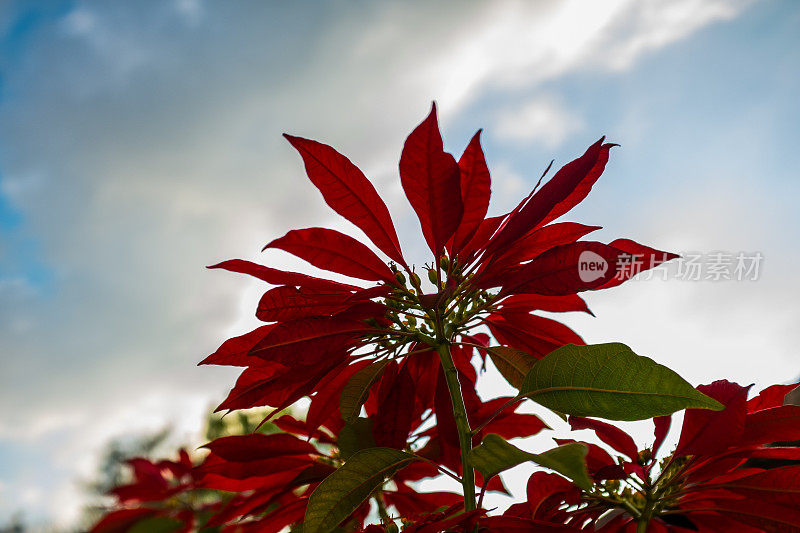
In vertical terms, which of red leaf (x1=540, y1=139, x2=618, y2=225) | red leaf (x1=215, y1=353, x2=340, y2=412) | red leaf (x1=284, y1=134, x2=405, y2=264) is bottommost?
red leaf (x1=215, y1=353, x2=340, y2=412)

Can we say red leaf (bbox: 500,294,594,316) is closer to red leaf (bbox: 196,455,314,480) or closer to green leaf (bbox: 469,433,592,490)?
green leaf (bbox: 469,433,592,490)

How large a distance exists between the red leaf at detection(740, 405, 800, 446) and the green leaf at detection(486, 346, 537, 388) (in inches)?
12.7

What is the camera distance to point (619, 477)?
0.85m

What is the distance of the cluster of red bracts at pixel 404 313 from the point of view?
2.65 ft

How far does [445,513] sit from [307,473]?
285 millimetres

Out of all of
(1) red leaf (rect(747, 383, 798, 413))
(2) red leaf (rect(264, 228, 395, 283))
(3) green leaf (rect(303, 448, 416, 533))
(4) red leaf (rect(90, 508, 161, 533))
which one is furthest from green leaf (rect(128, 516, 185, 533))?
(1) red leaf (rect(747, 383, 798, 413))

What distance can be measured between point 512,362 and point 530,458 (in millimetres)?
323

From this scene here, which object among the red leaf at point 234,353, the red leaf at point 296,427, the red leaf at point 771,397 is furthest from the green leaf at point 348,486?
the red leaf at point 771,397

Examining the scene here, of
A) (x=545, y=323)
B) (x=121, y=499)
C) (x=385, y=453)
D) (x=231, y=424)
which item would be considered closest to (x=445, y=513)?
(x=385, y=453)

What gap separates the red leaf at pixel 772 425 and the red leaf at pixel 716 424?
0.05 metres

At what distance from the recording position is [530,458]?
62 centimetres

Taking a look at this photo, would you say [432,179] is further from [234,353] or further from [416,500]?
[416,500]

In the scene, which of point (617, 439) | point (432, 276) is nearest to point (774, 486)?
point (617, 439)

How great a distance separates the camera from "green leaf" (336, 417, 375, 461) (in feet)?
3.18
